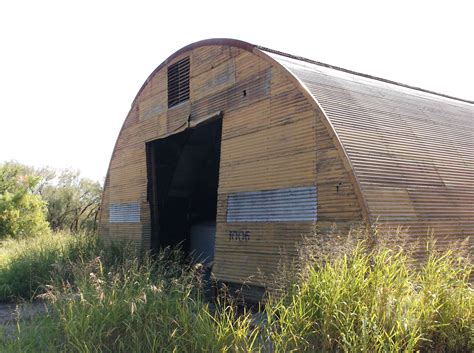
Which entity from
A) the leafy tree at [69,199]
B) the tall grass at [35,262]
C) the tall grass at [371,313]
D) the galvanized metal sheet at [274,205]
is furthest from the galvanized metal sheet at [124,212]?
the leafy tree at [69,199]

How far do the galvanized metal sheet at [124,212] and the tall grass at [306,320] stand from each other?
756 centimetres

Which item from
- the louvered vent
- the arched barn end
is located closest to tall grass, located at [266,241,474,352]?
the arched barn end

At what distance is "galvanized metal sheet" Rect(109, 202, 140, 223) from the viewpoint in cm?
1283

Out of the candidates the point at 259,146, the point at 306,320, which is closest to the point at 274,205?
the point at 259,146

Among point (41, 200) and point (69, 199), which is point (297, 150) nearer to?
point (41, 200)

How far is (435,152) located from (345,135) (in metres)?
2.10

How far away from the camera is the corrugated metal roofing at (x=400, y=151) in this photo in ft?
23.1

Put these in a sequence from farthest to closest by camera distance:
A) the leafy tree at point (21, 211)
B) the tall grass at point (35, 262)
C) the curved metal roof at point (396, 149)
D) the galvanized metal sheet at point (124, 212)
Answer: the leafy tree at point (21, 211)
the galvanized metal sheet at point (124, 212)
the tall grass at point (35, 262)
the curved metal roof at point (396, 149)

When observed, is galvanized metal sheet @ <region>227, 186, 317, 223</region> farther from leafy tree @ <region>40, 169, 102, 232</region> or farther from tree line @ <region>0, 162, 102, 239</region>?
leafy tree @ <region>40, 169, 102, 232</region>

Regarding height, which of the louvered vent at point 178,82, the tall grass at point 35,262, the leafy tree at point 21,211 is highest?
the louvered vent at point 178,82

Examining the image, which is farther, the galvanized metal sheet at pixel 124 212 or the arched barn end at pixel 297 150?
the galvanized metal sheet at pixel 124 212

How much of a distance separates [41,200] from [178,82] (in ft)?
50.1

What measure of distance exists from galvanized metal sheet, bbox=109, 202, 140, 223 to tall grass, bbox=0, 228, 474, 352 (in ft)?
24.8

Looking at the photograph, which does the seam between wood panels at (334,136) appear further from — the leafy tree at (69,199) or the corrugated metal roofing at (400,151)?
the leafy tree at (69,199)
